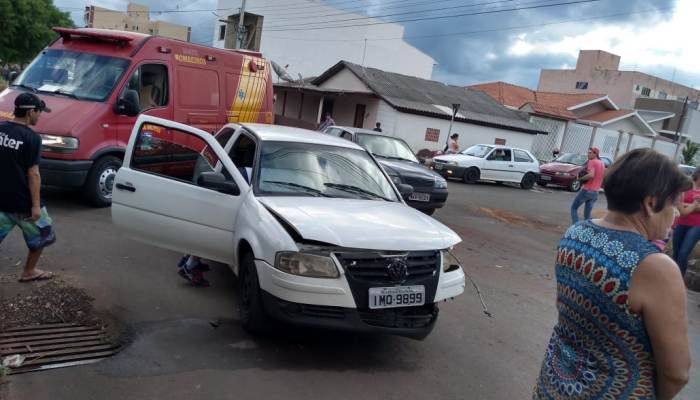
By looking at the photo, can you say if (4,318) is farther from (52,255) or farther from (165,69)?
(165,69)

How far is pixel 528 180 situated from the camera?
832 inches

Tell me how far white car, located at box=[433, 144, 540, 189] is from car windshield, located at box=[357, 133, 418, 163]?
7359 mm

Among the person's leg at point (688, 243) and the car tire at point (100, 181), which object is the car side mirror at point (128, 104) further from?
the person's leg at point (688, 243)

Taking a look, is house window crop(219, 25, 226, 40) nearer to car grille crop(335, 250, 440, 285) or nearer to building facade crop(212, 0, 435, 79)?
Answer: building facade crop(212, 0, 435, 79)

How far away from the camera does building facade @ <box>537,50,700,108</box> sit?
5994 centimetres

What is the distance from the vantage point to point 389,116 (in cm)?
2614

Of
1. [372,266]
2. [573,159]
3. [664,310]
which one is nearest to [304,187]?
[372,266]

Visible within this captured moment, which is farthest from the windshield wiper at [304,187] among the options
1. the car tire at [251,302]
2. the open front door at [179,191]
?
the car tire at [251,302]

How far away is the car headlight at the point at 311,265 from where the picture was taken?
3846mm

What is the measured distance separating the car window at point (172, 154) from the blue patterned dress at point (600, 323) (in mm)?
3646

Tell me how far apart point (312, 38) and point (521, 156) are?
29.7 meters

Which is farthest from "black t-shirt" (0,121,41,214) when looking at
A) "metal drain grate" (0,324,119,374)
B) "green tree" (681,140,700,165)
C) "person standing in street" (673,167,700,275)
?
"green tree" (681,140,700,165)

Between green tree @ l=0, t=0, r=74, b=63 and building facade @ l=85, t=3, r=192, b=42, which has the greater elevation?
building facade @ l=85, t=3, r=192, b=42

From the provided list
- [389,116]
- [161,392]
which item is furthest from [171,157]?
[389,116]
